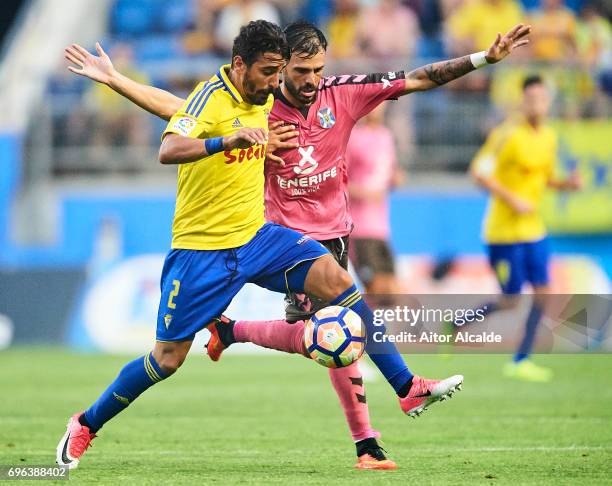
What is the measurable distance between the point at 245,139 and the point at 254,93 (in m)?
A: 0.77

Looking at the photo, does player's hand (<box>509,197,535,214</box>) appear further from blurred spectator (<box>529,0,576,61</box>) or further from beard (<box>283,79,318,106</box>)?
blurred spectator (<box>529,0,576,61</box>)

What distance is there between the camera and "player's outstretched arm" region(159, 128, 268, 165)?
21.6 ft

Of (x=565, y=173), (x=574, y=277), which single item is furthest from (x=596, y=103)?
(x=574, y=277)

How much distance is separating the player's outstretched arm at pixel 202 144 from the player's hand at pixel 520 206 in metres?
6.65

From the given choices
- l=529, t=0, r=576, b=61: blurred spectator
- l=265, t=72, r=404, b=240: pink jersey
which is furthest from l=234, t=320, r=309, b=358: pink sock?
l=529, t=0, r=576, b=61: blurred spectator

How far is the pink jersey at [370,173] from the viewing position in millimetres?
13219

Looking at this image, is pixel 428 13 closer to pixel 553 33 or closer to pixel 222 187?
pixel 553 33

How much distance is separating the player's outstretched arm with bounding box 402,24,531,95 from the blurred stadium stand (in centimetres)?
941

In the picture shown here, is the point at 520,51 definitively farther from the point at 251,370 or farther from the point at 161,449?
the point at 161,449

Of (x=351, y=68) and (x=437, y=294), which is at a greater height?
(x=351, y=68)

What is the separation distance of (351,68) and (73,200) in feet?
14.6

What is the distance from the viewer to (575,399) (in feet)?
36.7

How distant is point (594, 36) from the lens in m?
19.3

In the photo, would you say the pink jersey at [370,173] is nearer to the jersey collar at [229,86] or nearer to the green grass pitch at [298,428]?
the green grass pitch at [298,428]
